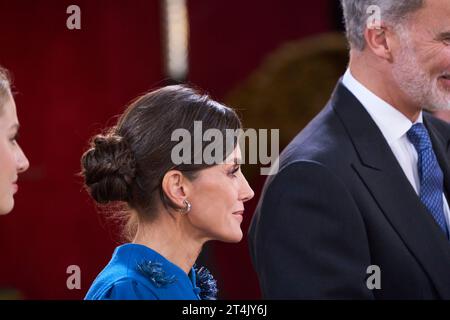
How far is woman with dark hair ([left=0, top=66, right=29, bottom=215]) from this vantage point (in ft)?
5.24

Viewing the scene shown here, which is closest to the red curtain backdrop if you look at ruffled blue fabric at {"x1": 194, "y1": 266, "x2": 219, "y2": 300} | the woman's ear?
ruffled blue fabric at {"x1": 194, "y1": 266, "x2": 219, "y2": 300}

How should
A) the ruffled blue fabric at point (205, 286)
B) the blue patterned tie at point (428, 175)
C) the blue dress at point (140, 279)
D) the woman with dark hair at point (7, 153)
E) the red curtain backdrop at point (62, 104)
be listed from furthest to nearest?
the red curtain backdrop at point (62, 104)
the blue patterned tie at point (428, 175)
the ruffled blue fabric at point (205, 286)
the woman with dark hair at point (7, 153)
the blue dress at point (140, 279)

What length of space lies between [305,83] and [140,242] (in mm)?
2654

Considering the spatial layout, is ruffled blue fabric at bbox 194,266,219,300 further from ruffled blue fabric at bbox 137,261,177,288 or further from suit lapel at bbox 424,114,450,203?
suit lapel at bbox 424,114,450,203

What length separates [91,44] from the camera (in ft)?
12.4

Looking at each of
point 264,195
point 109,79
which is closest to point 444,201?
point 264,195

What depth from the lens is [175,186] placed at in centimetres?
159

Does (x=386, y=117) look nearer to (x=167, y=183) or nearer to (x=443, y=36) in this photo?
(x=443, y=36)

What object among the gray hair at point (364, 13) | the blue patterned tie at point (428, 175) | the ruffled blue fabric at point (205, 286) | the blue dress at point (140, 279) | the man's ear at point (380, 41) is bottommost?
the ruffled blue fabric at point (205, 286)

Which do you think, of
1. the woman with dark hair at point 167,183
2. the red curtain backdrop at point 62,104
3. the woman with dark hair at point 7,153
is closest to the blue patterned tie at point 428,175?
the woman with dark hair at point 167,183

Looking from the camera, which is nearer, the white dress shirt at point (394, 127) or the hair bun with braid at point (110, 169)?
the hair bun with braid at point (110, 169)

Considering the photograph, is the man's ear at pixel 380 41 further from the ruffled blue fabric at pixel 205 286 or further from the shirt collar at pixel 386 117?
the ruffled blue fabric at pixel 205 286

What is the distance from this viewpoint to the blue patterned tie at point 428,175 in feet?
6.16

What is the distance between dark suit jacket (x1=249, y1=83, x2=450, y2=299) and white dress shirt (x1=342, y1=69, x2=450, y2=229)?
2.8 inches
